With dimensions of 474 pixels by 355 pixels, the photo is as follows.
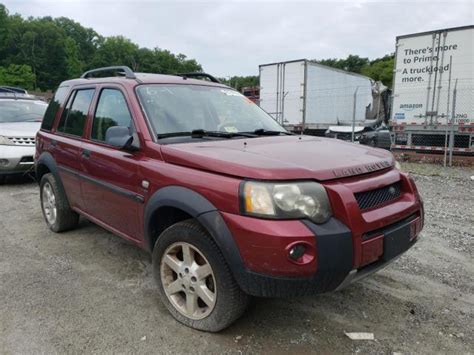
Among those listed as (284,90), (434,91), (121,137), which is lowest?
(121,137)

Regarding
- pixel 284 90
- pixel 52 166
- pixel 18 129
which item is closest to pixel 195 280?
pixel 52 166

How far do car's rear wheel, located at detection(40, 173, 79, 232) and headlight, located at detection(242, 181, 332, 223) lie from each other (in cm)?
310

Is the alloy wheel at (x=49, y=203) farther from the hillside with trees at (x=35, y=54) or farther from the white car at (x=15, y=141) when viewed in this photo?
the hillside with trees at (x=35, y=54)

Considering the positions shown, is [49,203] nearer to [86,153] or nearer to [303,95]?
[86,153]

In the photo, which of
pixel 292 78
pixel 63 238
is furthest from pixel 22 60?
pixel 63 238

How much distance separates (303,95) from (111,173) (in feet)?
45.3

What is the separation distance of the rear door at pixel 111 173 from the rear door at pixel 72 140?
18cm

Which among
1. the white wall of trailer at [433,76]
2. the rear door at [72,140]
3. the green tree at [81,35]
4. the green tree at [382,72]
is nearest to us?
the rear door at [72,140]

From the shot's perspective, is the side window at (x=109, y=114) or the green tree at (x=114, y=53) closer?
the side window at (x=109, y=114)

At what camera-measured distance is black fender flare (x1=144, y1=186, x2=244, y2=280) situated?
2.34 meters

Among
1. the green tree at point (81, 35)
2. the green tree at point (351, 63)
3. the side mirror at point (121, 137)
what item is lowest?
the side mirror at point (121, 137)

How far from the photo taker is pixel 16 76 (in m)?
51.9

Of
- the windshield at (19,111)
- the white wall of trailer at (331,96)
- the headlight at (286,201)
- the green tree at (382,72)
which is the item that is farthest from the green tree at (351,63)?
the headlight at (286,201)

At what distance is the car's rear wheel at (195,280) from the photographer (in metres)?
2.50
